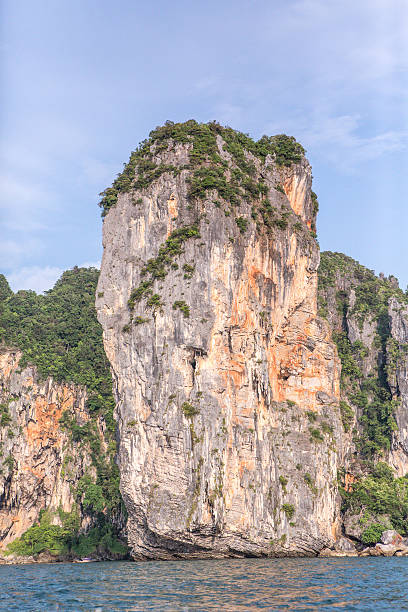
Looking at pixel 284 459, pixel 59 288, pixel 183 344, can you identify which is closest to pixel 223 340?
pixel 183 344

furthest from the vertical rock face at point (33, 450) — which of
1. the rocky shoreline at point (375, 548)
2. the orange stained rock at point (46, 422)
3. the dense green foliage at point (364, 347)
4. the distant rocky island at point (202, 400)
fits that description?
the dense green foliage at point (364, 347)

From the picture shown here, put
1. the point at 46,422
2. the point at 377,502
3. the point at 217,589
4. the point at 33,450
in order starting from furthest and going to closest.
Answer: the point at 46,422 < the point at 33,450 < the point at 377,502 < the point at 217,589

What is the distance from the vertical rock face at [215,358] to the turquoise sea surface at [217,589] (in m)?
8.79

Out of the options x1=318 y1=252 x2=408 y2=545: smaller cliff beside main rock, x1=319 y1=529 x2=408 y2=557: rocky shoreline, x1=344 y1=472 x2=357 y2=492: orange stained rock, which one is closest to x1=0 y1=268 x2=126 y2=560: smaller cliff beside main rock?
x1=319 y1=529 x2=408 y2=557: rocky shoreline

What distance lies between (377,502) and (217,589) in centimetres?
3469

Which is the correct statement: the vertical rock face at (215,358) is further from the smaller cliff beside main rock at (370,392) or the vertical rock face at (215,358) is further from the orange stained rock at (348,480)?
the orange stained rock at (348,480)

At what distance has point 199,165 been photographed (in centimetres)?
5269

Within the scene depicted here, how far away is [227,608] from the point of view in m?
21.1

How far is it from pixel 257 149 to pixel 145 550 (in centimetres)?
3246

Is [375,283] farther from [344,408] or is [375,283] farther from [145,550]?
[145,550]

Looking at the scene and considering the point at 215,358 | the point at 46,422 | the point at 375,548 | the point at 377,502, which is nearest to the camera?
the point at 215,358

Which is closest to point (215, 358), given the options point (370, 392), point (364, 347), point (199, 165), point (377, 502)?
point (199, 165)

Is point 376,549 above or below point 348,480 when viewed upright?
below

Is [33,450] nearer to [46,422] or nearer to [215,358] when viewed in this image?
[46,422]
